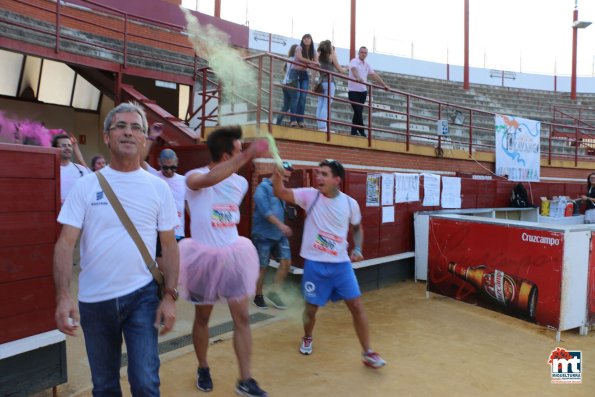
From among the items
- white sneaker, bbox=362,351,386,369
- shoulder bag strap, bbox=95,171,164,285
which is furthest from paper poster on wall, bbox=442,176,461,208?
shoulder bag strap, bbox=95,171,164,285

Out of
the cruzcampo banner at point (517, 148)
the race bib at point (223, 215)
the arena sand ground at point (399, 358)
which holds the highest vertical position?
the cruzcampo banner at point (517, 148)

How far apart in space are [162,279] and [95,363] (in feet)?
1.72

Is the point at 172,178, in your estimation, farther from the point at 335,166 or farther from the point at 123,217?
the point at 123,217

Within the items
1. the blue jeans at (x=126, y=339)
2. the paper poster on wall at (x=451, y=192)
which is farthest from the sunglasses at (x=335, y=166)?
the paper poster on wall at (x=451, y=192)

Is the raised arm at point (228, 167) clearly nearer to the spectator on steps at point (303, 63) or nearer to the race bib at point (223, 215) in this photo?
the race bib at point (223, 215)

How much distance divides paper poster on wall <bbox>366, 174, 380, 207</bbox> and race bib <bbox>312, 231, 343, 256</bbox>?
3.16 meters

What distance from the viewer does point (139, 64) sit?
11.2 metres

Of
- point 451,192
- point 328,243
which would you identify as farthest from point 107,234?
point 451,192

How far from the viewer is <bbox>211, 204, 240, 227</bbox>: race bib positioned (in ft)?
11.6

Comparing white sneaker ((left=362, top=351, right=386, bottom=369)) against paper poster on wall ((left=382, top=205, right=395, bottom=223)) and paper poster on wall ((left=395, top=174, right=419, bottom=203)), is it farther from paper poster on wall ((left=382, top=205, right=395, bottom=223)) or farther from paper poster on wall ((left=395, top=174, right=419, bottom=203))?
paper poster on wall ((left=395, top=174, right=419, bottom=203))

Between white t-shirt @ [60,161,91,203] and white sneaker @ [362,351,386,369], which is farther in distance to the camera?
white t-shirt @ [60,161,91,203]

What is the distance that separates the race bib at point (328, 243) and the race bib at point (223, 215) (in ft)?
3.87

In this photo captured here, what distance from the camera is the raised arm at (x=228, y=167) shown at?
126 inches

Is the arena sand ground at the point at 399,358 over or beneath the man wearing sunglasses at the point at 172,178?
beneath
